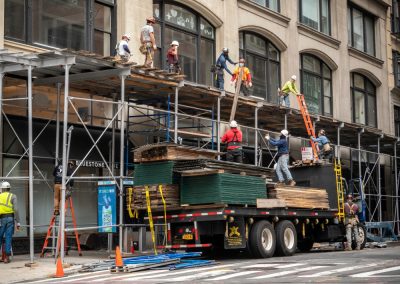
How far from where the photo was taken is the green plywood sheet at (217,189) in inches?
697

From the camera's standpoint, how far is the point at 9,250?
1767cm

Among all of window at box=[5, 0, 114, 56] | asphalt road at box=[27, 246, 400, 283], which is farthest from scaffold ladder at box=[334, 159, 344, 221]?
window at box=[5, 0, 114, 56]

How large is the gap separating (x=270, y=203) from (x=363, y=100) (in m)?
22.4

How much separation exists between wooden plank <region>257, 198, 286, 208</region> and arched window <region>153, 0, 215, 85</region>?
831 centimetres

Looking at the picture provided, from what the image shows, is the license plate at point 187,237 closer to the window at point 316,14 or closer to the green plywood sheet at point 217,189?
the green plywood sheet at point 217,189

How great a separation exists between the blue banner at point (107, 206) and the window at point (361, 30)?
23.5m

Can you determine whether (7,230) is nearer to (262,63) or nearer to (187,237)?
(187,237)

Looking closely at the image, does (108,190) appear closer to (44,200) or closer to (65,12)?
(44,200)

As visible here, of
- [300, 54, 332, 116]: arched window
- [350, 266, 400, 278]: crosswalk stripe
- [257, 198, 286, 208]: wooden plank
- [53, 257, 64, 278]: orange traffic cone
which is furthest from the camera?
[300, 54, 332, 116]: arched window

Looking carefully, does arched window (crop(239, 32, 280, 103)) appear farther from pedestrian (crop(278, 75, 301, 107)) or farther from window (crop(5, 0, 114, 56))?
window (crop(5, 0, 114, 56))

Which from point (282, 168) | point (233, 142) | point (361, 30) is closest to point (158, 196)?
point (233, 142)

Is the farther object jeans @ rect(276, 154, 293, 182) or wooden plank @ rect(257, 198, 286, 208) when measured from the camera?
jeans @ rect(276, 154, 293, 182)

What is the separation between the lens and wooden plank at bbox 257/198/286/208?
1883 cm

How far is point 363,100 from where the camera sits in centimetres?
3991
